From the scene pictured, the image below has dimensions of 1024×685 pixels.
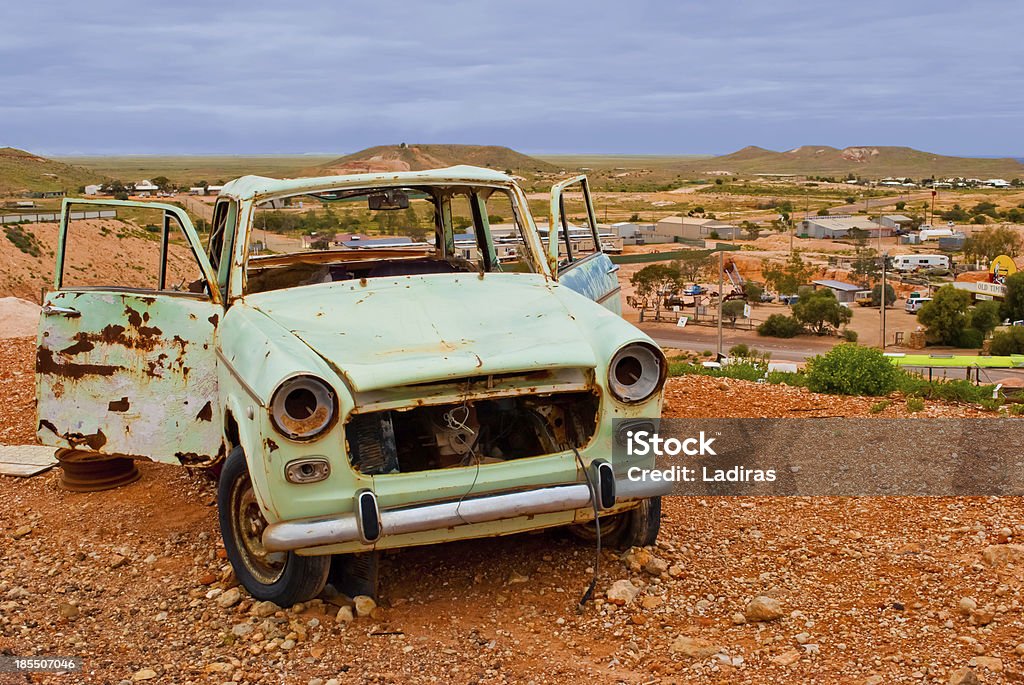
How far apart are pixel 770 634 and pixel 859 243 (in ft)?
334

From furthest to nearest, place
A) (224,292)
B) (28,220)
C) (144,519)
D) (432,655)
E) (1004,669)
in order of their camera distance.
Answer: (28,220) → (144,519) → (224,292) → (432,655) → (1004,669)

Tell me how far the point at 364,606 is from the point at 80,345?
7.13 feet

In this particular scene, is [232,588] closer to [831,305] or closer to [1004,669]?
[1004,669]

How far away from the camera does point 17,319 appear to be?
15.9m

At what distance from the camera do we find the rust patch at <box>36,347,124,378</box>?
17.8ft

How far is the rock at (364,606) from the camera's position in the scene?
4469 mm

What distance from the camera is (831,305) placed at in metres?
57.7

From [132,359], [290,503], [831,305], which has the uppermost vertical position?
[132,359]

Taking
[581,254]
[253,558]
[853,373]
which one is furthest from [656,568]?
[853,373]

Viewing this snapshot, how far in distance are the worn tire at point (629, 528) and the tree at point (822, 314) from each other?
54.7 metres

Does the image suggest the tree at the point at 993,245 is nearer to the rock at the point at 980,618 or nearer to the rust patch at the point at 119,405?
the rock at the point at 980,618

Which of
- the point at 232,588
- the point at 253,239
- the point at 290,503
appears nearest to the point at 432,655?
the point at 290,503

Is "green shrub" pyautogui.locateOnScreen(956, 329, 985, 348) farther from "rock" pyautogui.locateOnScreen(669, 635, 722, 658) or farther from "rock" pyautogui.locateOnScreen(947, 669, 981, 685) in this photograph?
"rock" pyautogui.locateOnScreen(947, 669, 981, 685)

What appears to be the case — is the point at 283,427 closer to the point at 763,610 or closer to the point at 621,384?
the point at 621,384
